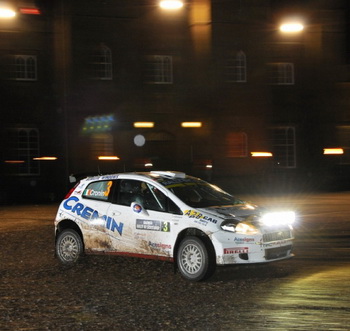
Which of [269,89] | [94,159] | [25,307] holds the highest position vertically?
[269,89]

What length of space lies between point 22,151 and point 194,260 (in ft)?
83.0

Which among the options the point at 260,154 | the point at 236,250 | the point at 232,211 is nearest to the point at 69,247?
the point at 232,211

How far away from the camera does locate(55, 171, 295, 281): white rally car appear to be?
967 cm

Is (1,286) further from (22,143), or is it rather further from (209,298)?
(22,143)

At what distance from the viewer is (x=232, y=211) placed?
33.2 feet

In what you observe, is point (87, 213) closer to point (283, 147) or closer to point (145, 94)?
point (145, 94)

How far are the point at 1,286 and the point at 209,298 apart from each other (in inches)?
130

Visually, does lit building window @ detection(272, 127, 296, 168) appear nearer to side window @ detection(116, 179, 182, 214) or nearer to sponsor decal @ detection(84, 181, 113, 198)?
sponsor decal @ detection(84, 181, 113, 198)

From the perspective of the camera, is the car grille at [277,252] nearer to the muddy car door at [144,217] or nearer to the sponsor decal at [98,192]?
the muddy car door at [144,217]

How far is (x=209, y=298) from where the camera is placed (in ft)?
28.3

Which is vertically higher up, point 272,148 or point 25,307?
point 272,148

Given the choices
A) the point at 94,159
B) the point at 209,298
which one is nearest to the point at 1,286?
the point at 209,298

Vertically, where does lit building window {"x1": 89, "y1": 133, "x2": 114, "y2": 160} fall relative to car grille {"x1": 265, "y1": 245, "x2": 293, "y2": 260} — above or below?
above

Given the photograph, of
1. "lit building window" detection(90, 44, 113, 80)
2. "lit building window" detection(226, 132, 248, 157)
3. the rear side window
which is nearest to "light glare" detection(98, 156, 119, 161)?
"lit building window" detection(90, 44, 113, 80)
